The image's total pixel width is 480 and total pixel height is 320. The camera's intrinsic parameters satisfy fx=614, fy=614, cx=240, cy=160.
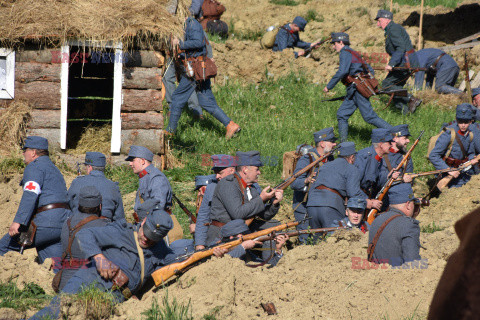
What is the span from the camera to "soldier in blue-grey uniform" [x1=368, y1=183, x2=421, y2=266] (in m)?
6.14

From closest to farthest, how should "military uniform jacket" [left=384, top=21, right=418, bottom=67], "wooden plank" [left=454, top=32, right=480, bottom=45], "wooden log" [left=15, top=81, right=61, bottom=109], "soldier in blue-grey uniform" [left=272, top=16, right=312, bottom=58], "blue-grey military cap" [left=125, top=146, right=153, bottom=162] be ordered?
"blue-grey military cap" [left=125, top=146, right=153, bottom=162] → "wooden log" [left=15, top=81, right=61, bottom=109] → "military uniform jacket" [left=384, top=21, right=418, bottom=67] → "soldier in blue-grey uniform" [left=272, top=16, right=312, bottom=58] → "wooden plank" [left=454, top=32, right=480, bottom=45]

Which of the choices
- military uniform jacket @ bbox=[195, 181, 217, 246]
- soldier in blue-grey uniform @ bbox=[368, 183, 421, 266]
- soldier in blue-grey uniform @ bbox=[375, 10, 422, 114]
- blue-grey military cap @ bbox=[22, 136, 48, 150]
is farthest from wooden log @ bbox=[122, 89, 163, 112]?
soldier in blue-grey uniform @ bbox=[375, 10, 422, 114]

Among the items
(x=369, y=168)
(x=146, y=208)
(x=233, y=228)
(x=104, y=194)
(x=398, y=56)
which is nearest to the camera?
(x=233, y=228)

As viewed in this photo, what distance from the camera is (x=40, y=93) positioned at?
1049 centimetres

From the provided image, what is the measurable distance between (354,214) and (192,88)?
5127 mm

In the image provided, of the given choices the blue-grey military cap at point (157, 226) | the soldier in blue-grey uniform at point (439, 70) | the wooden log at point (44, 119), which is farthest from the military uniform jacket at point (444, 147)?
the wooden log at point (44, 119)

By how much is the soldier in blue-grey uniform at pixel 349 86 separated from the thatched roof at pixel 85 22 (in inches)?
129

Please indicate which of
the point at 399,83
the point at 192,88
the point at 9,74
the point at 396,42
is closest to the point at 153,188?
the point at 9,74

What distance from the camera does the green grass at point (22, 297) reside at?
6.29m

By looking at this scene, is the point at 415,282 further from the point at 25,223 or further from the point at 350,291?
the point at 25,223

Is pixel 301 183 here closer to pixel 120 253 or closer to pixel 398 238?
pixel 398 238

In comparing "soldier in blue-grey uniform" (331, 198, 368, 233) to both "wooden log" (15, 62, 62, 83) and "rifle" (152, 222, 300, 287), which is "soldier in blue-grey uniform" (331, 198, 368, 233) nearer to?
"rifle" (152, 222, 300, 287)

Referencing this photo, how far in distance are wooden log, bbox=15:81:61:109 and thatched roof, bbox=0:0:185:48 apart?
71 centimetres

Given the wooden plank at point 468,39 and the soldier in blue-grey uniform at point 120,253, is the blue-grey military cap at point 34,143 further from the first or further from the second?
the wooden plank at point 468,39
